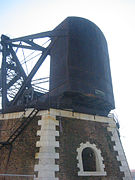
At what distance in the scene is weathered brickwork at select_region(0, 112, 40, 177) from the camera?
8.32 meters

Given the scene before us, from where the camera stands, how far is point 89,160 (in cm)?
1050

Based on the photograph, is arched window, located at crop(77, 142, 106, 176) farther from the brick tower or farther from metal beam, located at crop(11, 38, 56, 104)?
metal beam, located at crop(11, 38, 56, 104)

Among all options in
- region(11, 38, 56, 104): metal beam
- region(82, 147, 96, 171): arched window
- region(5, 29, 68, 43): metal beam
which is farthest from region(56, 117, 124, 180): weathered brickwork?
region(5, 29, 68, 43): metal beam

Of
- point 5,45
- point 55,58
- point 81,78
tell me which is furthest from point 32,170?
point 5,45

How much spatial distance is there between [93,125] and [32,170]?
4900 millimetres

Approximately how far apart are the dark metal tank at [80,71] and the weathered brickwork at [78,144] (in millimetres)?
1447

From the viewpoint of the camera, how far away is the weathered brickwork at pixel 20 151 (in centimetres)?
832

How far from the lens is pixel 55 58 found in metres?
14.3

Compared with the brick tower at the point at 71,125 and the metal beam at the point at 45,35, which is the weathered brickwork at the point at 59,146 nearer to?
the brick tower at the point at 71,125

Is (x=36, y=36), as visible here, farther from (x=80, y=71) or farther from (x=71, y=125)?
(x=71, y=125)

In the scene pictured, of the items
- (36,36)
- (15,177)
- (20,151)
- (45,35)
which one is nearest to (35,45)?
(36,36)

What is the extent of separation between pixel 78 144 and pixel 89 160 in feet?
5.60

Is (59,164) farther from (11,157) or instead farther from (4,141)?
(4,141)

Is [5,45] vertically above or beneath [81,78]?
above
